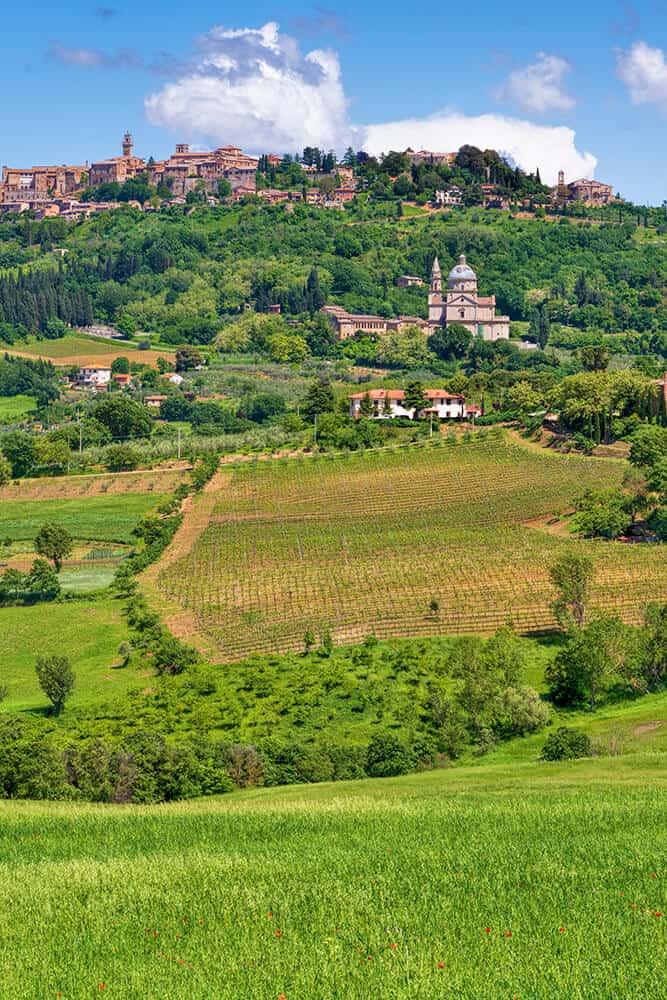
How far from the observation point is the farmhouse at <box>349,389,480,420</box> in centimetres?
10569

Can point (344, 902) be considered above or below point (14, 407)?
above

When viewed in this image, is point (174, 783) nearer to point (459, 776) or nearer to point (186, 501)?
point (459, 776)

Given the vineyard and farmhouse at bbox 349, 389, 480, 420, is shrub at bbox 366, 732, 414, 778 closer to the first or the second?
the vineyard

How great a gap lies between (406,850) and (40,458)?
7663 centimetres

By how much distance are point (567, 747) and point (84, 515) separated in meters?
52.7

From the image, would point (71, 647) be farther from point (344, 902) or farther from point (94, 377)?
point (94, 377)

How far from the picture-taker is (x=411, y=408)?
106312 mm

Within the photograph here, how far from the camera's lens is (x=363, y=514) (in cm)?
7619

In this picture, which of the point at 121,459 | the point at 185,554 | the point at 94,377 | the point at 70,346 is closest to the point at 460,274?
the point at 70,346

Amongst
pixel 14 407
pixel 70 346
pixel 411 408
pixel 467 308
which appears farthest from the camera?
pixel 467 308

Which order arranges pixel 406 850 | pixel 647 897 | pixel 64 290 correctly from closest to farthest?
pixel 647 897
pixel 406 850
pixel 64 290

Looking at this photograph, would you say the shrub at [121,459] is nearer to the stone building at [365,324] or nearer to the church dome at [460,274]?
the stone building at [365,324]

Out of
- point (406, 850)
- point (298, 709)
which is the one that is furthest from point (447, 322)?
point (406, 850)

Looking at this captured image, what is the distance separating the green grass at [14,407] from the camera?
122188mm
